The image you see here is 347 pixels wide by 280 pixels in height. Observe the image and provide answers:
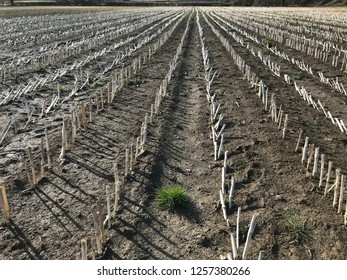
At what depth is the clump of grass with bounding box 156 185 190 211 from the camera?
→ 19.3ft

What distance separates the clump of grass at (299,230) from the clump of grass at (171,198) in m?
1.54

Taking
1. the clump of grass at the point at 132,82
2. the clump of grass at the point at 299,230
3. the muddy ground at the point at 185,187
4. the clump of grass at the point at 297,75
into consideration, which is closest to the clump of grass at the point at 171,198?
the muddy ground at the point at 185,187

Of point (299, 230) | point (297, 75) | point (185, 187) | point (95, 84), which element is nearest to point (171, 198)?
point (185, 187)

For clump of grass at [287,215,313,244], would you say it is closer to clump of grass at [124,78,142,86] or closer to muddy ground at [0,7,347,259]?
muddy ground at [0,7,347,259]

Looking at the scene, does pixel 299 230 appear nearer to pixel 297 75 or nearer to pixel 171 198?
pixel 171 198

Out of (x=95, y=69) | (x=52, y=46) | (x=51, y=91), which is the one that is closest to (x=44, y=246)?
(x=51, y=91)

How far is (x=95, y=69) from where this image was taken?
15.5 metres

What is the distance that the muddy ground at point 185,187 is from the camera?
5008 millimetres

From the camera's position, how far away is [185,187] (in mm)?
6484

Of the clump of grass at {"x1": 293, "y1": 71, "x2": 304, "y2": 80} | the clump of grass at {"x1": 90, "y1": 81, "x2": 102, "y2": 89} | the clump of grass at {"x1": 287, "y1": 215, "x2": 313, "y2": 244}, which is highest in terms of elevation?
the clump of grass at {"x1": 293, "y1": 71, "x2": 304, "y2": 80}

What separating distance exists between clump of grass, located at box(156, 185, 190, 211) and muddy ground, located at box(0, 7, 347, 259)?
0.34 feet

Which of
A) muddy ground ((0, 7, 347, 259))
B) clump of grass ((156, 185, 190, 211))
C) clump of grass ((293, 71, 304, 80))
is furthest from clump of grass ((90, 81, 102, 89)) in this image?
clump of grass ((156, 185, 190, 211))

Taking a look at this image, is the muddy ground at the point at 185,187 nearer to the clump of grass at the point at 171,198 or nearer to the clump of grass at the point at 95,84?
the clump of grass at the point at 171,198
